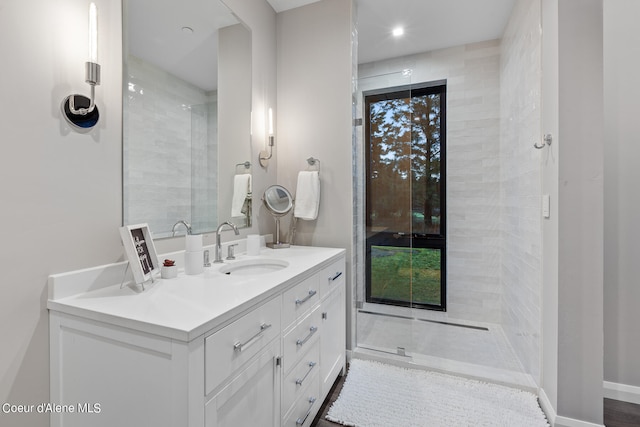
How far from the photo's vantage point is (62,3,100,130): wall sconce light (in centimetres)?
102

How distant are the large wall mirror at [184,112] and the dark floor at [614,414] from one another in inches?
47.4

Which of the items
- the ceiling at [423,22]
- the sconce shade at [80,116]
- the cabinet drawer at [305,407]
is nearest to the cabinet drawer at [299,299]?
the cabinet drawer at [305,407]

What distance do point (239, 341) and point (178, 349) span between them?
8.3 inches

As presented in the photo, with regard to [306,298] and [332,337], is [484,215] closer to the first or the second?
[332,337]

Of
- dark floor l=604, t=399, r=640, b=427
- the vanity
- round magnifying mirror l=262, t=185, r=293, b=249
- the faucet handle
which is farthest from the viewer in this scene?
round magnifying mirror l=262, t=185, r=293, b=249

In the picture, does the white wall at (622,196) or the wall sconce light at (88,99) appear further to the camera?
the white wall at (622,196)

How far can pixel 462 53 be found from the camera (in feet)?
9.11

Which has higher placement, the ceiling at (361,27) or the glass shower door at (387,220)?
the ceiling at (361,27)

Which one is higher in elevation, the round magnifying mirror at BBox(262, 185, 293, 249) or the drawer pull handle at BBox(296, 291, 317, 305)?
the round magnifying mirror at BBox(262, 185, 293, 249)

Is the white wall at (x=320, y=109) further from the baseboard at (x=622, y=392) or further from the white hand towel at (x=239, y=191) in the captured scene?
the baseboard at (x=622, y=392)

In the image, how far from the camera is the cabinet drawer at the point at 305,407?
1.27 meters

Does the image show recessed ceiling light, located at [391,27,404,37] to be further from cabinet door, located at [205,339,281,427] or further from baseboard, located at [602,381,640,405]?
baseboard, located at [602,381,640,405]

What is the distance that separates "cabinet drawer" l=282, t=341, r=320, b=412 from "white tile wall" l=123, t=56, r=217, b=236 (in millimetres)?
873

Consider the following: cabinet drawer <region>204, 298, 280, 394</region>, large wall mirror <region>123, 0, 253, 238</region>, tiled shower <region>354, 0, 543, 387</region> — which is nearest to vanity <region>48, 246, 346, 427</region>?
cabinet drawer <region>204, 298, 280, 394</region>
